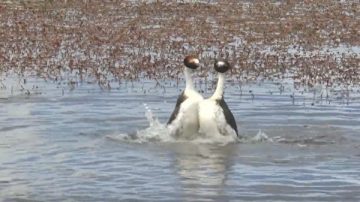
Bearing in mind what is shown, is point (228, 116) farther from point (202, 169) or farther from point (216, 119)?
point (202, 169)

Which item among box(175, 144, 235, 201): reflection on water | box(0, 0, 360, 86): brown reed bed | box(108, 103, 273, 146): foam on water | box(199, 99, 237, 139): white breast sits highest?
box(0, 0, 360, 86): brown reed bed

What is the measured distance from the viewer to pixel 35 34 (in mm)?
24750

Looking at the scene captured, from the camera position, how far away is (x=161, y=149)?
13.0 m

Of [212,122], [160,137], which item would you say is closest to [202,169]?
[212,122]

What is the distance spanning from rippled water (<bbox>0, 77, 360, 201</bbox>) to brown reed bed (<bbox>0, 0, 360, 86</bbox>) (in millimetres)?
1732

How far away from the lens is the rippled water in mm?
10555

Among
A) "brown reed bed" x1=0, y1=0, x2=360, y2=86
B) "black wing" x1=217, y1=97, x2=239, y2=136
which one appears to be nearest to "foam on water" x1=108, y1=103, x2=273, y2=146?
"black wing" x1=217, y1=97, x2=239, y2=136

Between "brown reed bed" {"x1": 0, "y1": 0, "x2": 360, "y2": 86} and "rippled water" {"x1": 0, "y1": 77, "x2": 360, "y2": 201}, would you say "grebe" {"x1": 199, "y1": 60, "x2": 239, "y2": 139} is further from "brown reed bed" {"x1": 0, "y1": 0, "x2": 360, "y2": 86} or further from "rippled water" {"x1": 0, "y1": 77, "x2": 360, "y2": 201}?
"brown reed bed" {"x1": 0, "y1": 0, "x2": 360, "y2": 86}

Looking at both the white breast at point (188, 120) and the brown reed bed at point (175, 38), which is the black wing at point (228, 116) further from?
the brown reed bed at point (175, 38)

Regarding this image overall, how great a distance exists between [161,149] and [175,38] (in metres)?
11.5

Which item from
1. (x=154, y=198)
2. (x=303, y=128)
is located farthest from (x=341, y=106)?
(x=154, y=198)

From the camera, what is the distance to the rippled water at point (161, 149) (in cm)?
1055

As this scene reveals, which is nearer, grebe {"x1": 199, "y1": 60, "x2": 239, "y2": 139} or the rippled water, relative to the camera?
the rippled water

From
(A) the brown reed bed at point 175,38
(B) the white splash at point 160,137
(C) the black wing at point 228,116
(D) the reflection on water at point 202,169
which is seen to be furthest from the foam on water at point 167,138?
(A) the brown reed bed at point 175,38
